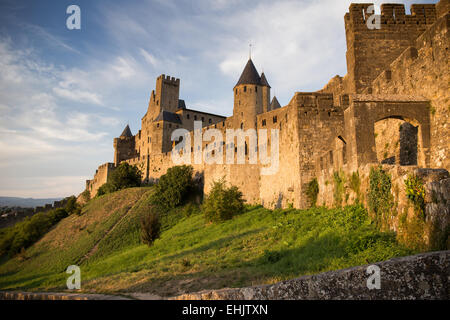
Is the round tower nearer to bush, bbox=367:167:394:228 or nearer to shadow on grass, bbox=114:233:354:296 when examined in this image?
shadow on grass, bbox=114:233:354:296

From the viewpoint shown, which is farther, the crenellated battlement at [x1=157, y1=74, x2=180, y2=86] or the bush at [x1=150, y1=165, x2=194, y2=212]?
the crenellated battlement at [x1=157, y1=74, x2=180, y2=86]

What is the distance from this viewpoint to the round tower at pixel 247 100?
143ft

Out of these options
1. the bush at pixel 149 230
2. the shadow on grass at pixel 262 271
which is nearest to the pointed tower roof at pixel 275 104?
the bush at pixel 149 230

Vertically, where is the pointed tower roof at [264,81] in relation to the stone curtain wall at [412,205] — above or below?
above

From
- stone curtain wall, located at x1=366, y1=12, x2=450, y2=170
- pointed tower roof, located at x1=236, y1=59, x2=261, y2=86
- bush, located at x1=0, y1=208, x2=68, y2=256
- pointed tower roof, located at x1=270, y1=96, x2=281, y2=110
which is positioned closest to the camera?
stone curtain wall, located at x1=366, y1=12, x2=450, y2=170

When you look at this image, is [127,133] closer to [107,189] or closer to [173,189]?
[107,189]

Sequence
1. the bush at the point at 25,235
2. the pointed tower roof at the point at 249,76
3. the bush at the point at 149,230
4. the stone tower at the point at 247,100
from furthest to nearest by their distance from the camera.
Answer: the pointed tower roof at the point at 249,76, the stone tower at the point at 247,100, the bush at the point at 25,235, the bush at the point at 149,230

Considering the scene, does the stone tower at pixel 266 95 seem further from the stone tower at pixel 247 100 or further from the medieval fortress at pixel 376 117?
the medieval fortress at pixel 376 117

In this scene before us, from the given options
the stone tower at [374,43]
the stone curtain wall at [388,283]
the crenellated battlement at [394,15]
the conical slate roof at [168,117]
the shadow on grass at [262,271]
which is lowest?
the shadow on grass at [262,271]

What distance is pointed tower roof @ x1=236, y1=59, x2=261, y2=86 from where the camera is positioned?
148 feet

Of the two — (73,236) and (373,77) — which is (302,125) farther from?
(73,236)

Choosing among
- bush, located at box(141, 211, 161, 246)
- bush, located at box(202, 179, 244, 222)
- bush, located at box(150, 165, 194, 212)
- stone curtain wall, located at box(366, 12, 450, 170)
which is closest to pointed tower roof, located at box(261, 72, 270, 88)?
bush, located at box(150, 165, 194, 212)

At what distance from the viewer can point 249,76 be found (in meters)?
45.6

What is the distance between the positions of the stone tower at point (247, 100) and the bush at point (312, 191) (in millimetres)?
28157
